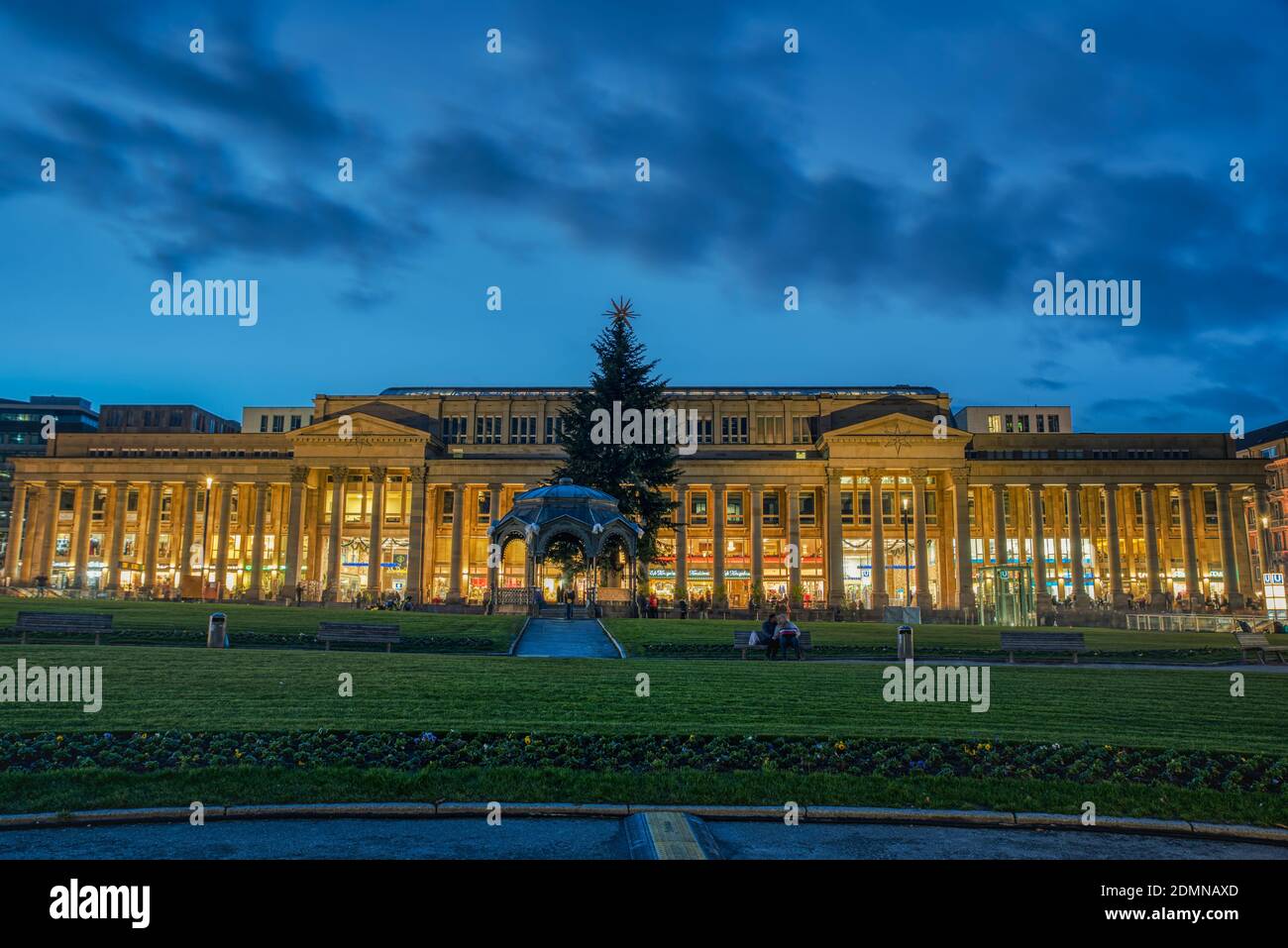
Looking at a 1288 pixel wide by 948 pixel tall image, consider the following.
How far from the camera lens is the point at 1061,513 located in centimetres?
9556

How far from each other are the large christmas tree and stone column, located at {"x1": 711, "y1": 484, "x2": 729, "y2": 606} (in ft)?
86.3

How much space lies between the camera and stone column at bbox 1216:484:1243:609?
8356 centimetres

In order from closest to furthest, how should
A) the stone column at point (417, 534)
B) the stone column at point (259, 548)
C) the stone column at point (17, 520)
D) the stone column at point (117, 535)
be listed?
the stone column at point (259, 548), the stone column at point (417, 534), the stone column at point (117, 535), the stone column at point (17, 520)

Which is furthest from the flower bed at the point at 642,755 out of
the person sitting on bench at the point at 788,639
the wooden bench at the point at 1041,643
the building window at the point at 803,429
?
the building window at the point at 803,429

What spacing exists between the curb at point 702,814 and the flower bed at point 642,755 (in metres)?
1.68

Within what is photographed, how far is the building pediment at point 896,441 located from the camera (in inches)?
3332

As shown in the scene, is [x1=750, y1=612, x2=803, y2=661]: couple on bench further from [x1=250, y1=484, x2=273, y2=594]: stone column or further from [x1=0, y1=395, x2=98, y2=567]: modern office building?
[x1=0, y1=395, x2=98, y2=567]: modern office building

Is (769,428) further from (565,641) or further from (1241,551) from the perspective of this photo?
(565,641)

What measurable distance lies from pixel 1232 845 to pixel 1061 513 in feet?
309

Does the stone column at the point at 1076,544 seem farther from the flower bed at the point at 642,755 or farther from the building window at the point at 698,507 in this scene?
the flower bed at the point at 642,755

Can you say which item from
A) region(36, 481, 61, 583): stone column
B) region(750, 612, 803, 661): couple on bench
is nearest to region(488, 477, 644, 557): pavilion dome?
region(750, 612, 803, 661): couple on bench

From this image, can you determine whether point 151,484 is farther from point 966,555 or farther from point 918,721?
point 918,721

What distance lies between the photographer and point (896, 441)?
3346 inches
